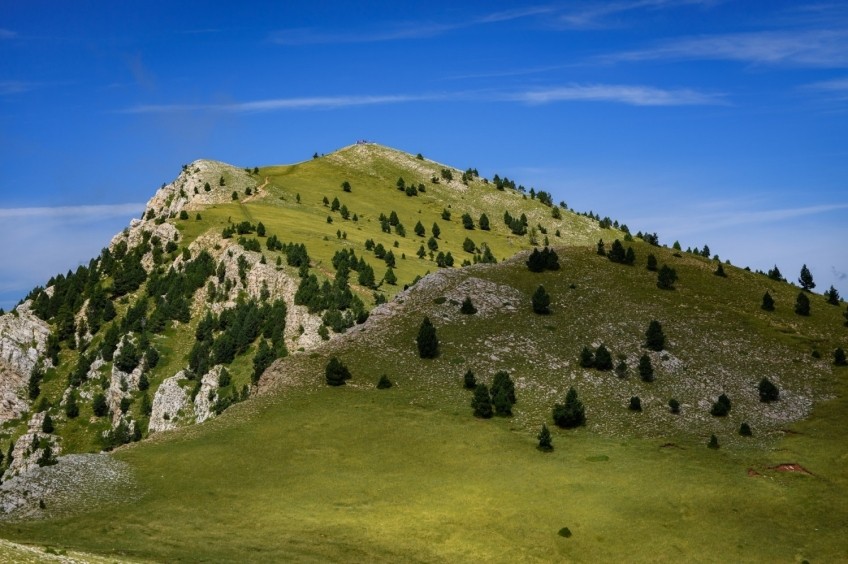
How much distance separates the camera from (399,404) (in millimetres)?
93500

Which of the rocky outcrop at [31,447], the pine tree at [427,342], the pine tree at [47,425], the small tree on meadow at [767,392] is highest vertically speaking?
the pine tree at [427,342]

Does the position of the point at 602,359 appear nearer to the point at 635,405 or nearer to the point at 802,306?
the point at 635,405

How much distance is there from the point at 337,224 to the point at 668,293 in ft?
293

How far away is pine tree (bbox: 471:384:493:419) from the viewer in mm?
91312

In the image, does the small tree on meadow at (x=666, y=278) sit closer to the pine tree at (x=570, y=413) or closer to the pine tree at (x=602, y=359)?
the pine tree at (x=602, y=359)

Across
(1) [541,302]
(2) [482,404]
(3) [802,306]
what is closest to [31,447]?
(2) [482,404]

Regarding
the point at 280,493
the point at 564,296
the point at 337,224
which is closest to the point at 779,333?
the point at 564,296

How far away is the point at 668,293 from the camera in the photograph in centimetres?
12781

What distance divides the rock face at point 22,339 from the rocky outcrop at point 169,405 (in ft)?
108

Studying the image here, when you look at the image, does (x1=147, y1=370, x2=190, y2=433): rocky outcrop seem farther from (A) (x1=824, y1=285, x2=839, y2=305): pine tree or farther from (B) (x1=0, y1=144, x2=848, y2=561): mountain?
(A) (x1=824, y1=285, x2=839, y2=305): pine tree

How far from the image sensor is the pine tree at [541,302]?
117125 mm

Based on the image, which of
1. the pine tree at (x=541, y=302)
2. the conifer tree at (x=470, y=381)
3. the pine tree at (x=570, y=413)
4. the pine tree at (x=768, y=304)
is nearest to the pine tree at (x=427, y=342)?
the conifer tree at (x=470, y=381)

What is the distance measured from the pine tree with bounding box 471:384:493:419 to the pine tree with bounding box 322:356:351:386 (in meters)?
16.2

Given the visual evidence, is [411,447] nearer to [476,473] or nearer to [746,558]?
[476,473]
